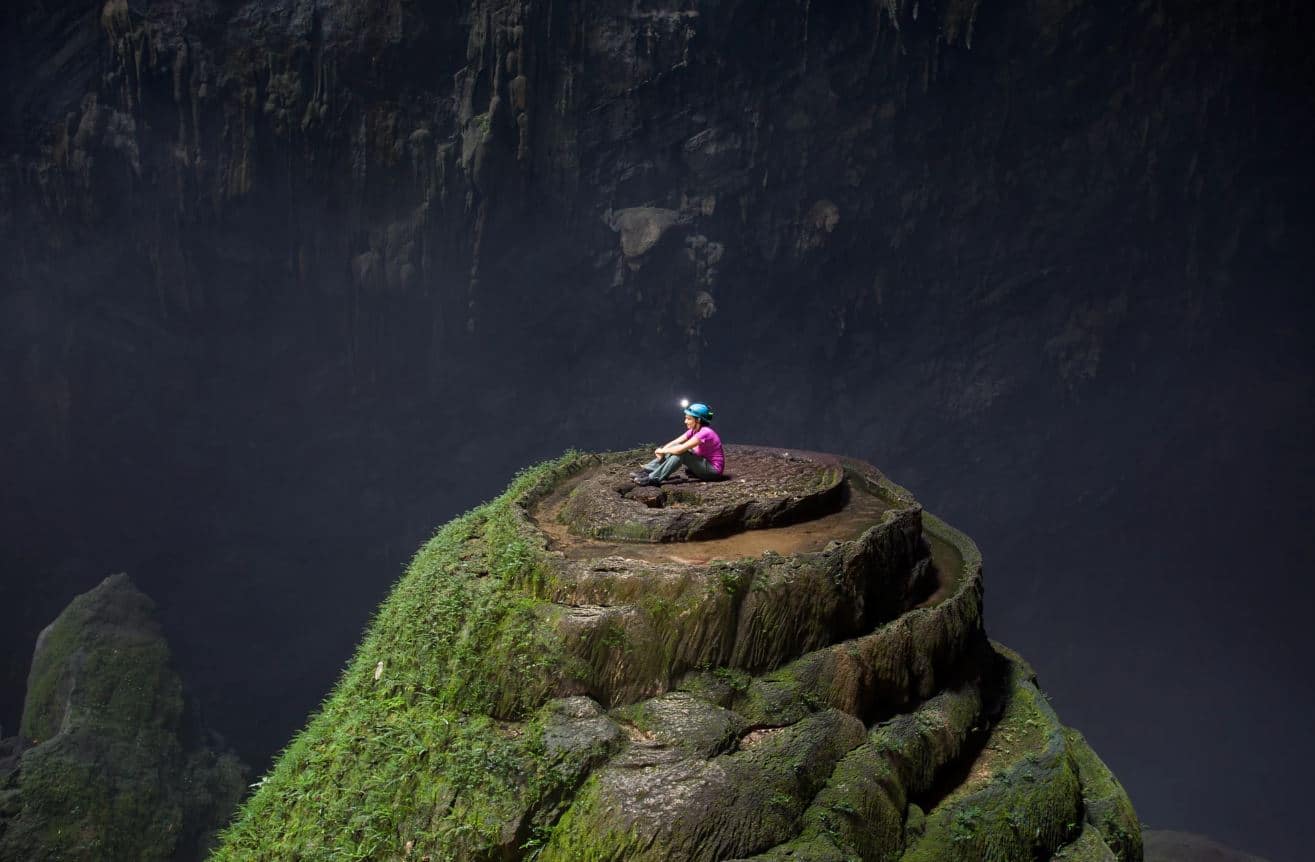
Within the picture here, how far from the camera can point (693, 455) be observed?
9.51 m

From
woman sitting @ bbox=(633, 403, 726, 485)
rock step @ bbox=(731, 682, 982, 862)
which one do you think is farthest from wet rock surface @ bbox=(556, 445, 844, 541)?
rock step @ bbox=(731, 682, 982, 862)

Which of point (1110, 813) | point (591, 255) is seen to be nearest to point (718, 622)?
point (1110, 813)

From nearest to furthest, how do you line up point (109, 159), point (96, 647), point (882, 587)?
point (882, 587) → point (96, 647) → point (109, 159)

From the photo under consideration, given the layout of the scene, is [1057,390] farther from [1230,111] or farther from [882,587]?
[882,587]

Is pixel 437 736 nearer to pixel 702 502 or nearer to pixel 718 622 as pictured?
pixel 718 622

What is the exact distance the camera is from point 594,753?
5.91 meters

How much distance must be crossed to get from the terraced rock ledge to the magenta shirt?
79cm

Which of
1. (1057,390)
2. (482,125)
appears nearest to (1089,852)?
(482,125)

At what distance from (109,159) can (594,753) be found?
24.8 meters

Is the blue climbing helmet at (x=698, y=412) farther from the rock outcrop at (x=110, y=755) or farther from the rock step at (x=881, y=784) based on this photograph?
the rock outcrop at (x=110, y=755)

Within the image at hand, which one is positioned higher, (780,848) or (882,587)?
(882,587)

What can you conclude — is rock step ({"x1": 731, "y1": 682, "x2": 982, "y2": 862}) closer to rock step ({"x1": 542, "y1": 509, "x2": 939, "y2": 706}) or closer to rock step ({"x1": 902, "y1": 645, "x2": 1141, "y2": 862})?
rock step ({"x1": 902, "y1": 645, "x2": 1141, "y2": 862})

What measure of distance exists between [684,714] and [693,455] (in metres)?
3.78

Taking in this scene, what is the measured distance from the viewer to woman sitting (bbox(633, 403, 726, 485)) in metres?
9.29
